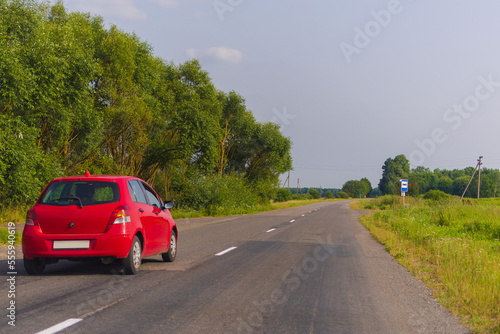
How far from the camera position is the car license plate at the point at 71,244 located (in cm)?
754

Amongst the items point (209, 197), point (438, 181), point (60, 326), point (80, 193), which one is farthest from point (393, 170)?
point (60, 326)

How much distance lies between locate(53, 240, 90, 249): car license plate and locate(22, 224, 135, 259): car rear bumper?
0.02 m

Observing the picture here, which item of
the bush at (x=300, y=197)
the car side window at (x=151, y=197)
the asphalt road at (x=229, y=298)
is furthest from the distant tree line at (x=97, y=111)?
the bush at (x=300, y=197)

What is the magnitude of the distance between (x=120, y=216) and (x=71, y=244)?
2.81 feet

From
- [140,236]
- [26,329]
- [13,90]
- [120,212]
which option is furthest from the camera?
[13,90]

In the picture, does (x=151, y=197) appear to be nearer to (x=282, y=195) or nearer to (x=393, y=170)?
(x=282, y=195)

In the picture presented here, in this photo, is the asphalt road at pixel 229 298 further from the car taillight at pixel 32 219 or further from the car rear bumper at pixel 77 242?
the car taillight at pixel 32 219

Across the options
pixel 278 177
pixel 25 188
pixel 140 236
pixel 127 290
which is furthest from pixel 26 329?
pixel 278 177

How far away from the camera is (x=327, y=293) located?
6910 millimetres

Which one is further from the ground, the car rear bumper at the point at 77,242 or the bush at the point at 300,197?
the bush at the point at 300,197

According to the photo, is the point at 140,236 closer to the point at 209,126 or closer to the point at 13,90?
the point at 13,90

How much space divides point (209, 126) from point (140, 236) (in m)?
26.3

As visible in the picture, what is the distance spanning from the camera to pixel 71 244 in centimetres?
755

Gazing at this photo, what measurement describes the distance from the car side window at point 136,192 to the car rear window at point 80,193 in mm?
397
